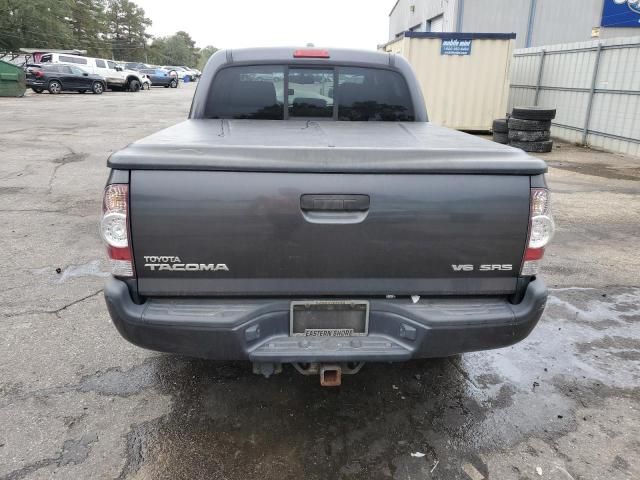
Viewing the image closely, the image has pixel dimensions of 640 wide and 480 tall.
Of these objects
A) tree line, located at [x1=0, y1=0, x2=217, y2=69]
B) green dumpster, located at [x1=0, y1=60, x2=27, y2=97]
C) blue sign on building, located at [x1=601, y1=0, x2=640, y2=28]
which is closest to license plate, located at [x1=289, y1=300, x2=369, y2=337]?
blue sign on building, located at [x1=601, y1=0, x2=640, y2=28]

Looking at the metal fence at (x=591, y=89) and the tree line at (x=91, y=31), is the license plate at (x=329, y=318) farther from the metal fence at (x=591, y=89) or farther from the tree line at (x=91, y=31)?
the tree line at (x=91, y=31)

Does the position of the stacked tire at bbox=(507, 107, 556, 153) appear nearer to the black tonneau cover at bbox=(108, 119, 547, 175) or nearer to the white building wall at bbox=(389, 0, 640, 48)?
the black tonneau cover at bbox=(108, 119, 547, 175)

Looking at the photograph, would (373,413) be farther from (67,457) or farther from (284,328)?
(67,457)

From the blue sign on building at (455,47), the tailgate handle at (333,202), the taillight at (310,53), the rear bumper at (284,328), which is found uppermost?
the blue sign on building at (455,47)

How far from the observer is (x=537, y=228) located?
7.76ft

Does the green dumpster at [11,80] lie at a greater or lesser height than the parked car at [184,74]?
lesser

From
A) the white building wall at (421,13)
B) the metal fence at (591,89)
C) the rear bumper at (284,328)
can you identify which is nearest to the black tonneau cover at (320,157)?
the rear bumper at (284,328)

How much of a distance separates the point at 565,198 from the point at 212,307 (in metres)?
7.70

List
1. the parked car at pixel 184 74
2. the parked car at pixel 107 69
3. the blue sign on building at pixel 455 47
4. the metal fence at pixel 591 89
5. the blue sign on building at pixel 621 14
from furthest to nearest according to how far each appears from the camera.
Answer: the parked car at pixel 184 74 → the parked car at pixel 107 69 → the blue sign on building at pixel 621 14 → the blue sign on building at pixel 455 47 → the metal fence at pixel 591 89

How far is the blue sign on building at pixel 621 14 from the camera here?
22.0m

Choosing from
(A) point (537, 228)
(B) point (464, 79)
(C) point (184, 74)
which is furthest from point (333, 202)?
(C) point (184, 74)

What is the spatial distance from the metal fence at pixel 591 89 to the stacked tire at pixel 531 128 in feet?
5.59

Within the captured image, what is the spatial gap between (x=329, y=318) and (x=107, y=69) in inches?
1482

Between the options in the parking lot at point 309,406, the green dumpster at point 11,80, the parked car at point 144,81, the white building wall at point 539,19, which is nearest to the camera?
the parking lot at point 309,406
